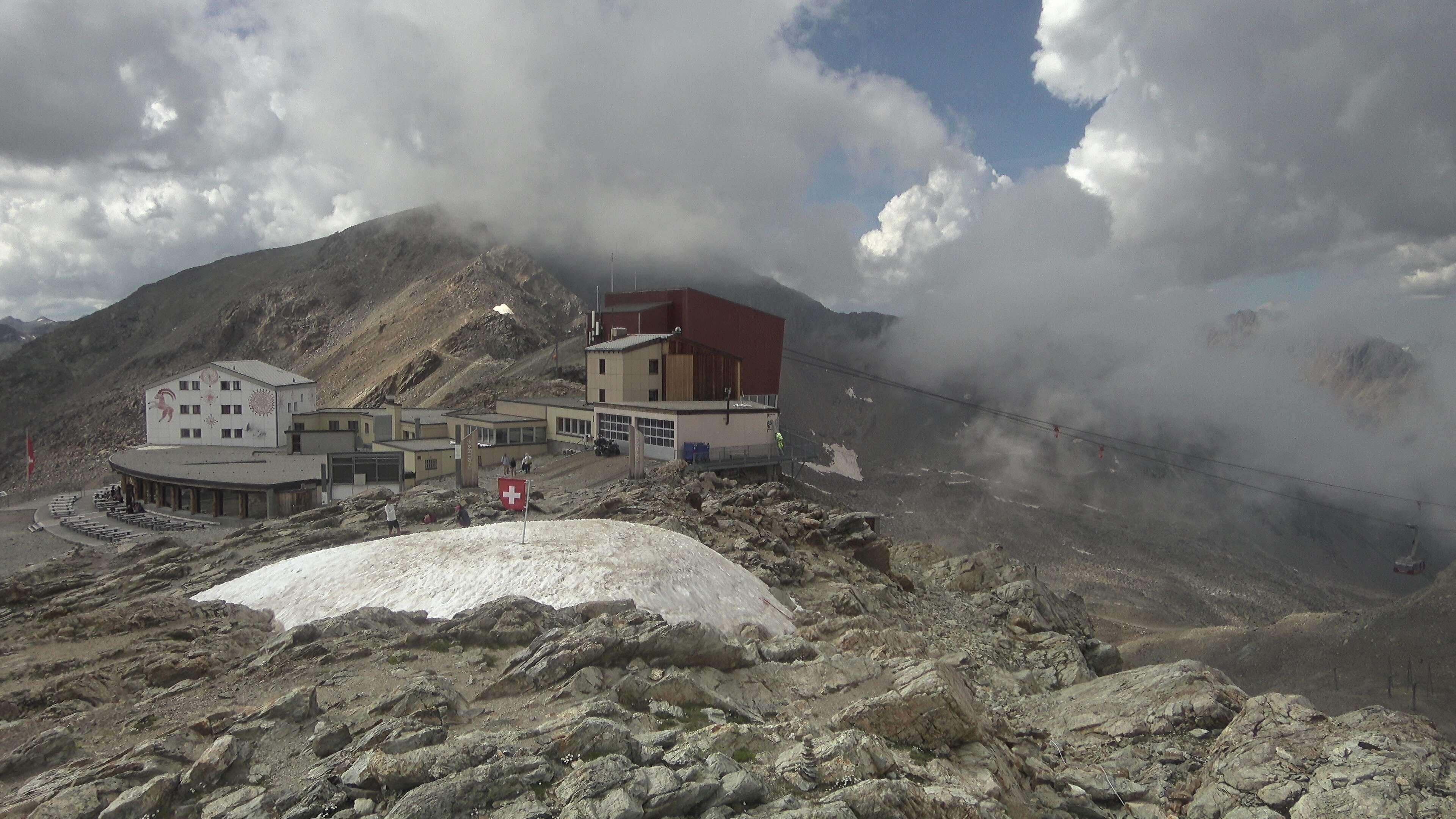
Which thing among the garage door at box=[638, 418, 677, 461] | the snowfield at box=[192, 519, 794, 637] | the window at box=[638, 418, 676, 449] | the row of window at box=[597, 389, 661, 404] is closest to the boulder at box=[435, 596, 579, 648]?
the snowfield at box=[192, 519, 794, 637]

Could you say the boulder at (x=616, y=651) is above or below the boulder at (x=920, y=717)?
above

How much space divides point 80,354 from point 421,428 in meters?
125

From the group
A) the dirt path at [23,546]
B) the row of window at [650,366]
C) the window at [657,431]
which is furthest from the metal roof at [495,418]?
the dirt path at [23,546]

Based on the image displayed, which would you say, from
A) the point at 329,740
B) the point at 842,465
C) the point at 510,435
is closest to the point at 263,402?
the point at 510,435

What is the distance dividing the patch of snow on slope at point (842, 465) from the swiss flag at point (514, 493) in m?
67.0

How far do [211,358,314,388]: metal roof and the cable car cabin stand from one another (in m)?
112

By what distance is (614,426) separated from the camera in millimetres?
43031

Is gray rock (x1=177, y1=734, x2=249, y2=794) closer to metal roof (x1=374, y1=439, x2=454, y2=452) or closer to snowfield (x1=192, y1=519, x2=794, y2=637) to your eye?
snowfield (x1=192, y1=519, x2=794, y2=637)

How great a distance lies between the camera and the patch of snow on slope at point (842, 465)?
89062mm

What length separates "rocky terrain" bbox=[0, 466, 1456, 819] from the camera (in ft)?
24.5

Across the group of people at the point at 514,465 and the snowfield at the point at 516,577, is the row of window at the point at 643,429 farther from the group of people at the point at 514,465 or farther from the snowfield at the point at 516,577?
the snowfield at the point at 516,577

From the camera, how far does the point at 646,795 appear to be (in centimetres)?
725

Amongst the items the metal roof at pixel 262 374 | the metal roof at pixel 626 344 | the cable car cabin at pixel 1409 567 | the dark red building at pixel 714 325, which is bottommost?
the cable car cabin at pixel 1409 567

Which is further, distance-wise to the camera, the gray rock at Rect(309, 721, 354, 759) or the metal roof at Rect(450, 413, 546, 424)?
the metal roof at Rect(450, 413, 546, 424)
